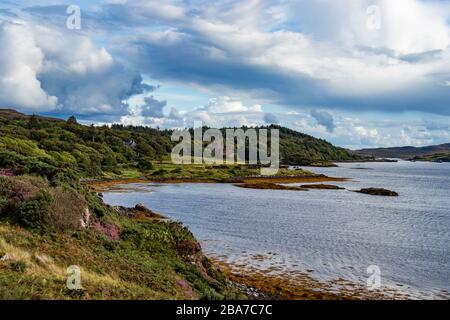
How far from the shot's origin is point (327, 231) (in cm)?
5116

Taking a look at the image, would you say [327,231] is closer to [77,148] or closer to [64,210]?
[64,210]

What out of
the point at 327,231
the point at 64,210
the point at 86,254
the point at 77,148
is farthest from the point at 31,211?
the point at 77,148

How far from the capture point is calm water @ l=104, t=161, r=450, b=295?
34.7 m

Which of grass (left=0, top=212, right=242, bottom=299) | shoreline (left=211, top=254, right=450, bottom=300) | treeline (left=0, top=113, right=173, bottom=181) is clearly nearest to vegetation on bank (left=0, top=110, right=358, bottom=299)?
grass (left=0, top=212, right=242, bottom=299)

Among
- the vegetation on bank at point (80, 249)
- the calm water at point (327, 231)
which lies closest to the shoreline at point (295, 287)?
the calm water at point (327, 231)

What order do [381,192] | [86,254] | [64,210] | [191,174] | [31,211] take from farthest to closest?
[191,174] < [381,192] < [64,210] < [31,211] < [86,254]

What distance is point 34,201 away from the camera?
24.2 m

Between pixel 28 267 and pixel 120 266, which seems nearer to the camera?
pixel 28 267

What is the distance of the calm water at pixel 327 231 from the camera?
34719mm

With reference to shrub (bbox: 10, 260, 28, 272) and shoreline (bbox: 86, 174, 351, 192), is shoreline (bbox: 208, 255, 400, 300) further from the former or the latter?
shoreline (bbox: 86, 174, 351, 192)
